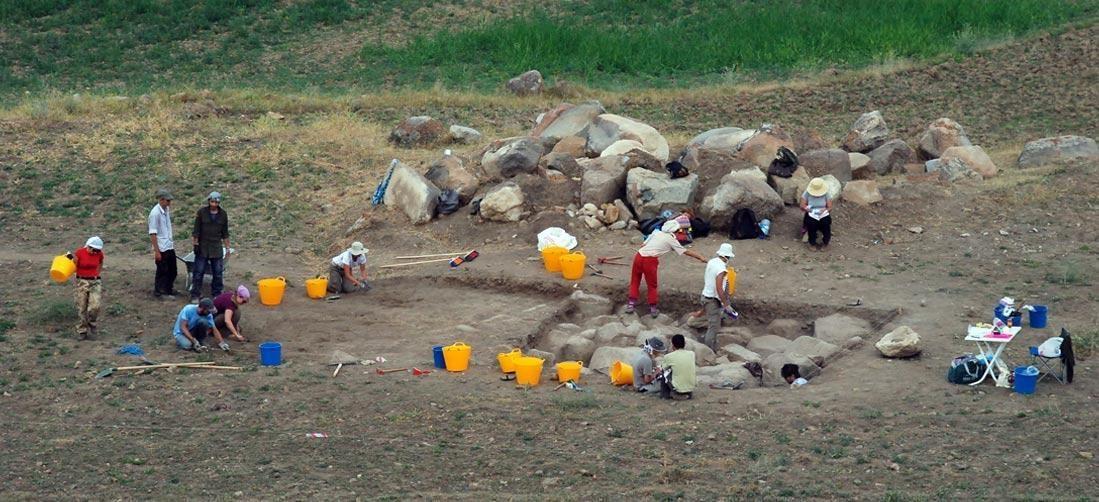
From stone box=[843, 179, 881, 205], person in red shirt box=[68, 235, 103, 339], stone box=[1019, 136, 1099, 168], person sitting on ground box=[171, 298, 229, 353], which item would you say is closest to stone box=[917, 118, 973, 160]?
stone box=[1019, 136, 1099, 168]

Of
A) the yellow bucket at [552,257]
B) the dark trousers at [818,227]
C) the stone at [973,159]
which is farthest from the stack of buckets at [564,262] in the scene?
the stone at [973,159]

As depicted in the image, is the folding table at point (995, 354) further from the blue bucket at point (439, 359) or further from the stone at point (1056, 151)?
the stone at point (1056, 151)

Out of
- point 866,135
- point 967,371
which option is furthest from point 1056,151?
point 967,371

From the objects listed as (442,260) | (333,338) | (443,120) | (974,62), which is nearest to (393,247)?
(442,260)

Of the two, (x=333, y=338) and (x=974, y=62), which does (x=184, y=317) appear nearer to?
(x=333, y=338)

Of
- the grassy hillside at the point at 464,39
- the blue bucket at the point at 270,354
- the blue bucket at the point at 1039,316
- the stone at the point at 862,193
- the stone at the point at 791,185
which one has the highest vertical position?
the grassy hillside at the point at 464,39

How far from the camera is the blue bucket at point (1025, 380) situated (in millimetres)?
13078

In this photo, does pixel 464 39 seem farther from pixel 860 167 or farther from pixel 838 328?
pixel 838 328

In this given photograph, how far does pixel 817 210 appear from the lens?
18.1 metres

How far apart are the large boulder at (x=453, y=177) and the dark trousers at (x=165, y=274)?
441 centimetres

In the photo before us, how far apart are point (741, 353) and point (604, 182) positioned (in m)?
4.47

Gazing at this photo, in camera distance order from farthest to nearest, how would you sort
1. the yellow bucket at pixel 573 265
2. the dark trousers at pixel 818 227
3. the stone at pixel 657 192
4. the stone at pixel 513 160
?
the stone at pixel 513 160 < the stone at pixel 657 192 < the dark trousers at pixel 818 227 < the yellow bucket at pixel 573 265

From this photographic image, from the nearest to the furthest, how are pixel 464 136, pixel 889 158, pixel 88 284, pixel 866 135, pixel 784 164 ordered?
pixel 88 284
pixel 784 164
pixel 889 158
pixel 866 135
pixel 464 136

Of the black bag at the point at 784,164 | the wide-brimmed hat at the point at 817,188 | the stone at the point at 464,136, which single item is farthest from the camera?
the stone at the point at 464,136
